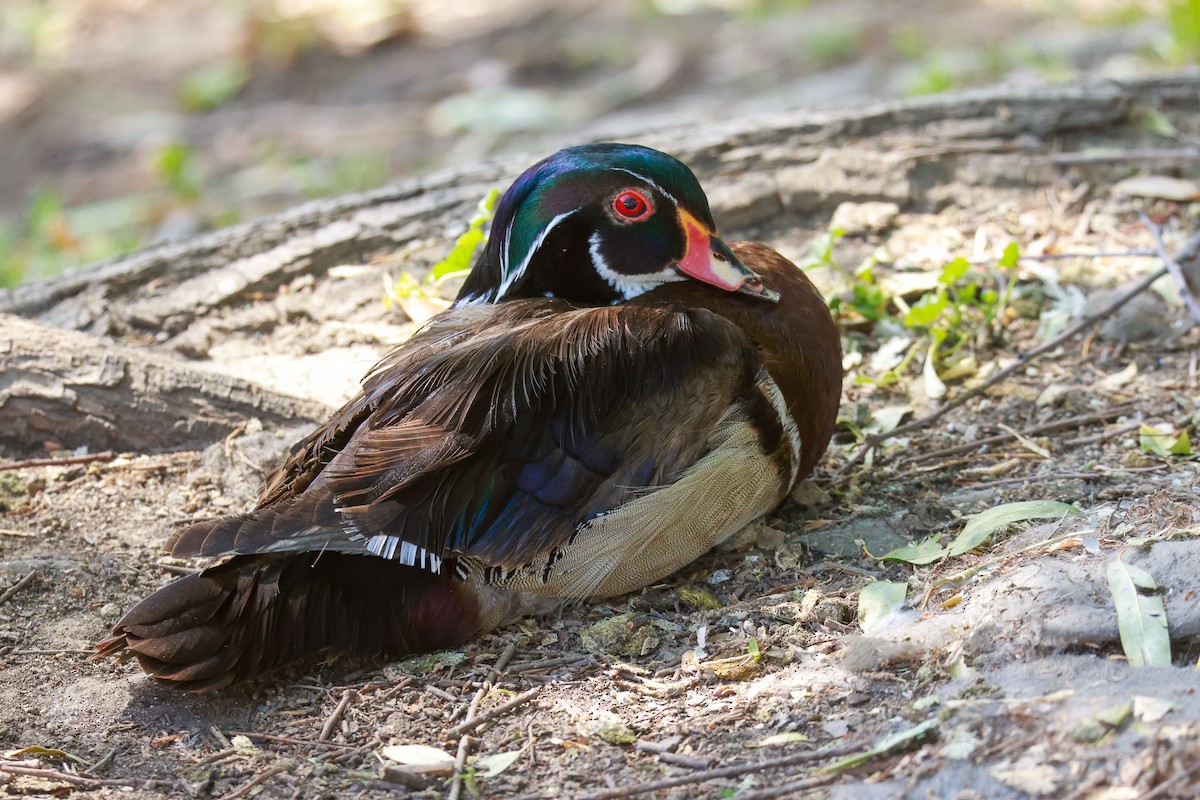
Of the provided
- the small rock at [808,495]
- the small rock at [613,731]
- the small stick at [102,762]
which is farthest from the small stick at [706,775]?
the small rock at [808,495]

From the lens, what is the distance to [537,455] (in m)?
2.95

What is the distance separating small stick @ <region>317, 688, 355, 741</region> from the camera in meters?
2.74

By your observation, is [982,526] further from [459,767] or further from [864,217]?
[864,217]

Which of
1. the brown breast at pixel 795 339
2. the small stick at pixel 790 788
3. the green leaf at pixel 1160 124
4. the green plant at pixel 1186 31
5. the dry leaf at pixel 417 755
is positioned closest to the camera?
the small stick at pixel 790 788

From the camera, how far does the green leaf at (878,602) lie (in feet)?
9.28

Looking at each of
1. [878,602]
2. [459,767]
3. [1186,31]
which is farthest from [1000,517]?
[1186,31]

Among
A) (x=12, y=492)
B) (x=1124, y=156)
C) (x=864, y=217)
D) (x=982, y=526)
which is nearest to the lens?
(x=982, y=526)

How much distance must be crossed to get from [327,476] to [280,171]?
18.8ft

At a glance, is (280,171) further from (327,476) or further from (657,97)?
(327,476)

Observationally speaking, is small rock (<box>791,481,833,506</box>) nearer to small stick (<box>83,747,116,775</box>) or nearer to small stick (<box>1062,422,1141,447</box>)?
small stick (<box>1062,422,1141,447</box>)

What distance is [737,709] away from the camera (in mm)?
2619

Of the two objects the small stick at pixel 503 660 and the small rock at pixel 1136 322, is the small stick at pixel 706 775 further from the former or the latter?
the small rock at pixel 1136 322

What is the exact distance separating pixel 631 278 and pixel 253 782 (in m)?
1.55

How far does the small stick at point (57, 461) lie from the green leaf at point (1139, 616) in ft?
9.71
